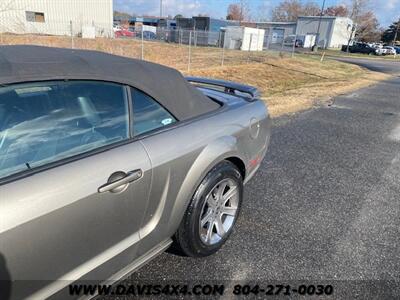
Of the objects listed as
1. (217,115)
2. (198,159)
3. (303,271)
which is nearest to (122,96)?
(198,159)

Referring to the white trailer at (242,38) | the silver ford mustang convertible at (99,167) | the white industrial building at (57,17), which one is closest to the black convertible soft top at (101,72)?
the silver ford mustang convertible at (99,167)

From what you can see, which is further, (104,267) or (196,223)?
(196,223)

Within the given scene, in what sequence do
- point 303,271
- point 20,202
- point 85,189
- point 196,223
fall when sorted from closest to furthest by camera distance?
1. point 20,202
2. point 85,189
3. point 196,223
4. point 303,271

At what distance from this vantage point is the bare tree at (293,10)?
90750 millimetres

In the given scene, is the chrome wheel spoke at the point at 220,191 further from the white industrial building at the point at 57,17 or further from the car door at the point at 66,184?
the white industrial building at the point at 57,17

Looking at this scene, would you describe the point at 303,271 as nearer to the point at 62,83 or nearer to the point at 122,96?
the point at 122,96

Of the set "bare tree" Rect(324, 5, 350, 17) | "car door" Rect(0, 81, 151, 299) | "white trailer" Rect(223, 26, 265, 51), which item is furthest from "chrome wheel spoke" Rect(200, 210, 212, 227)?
"bare tree" Rect(324, 5, 350, 17)

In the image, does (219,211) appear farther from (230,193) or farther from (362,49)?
(362,49)

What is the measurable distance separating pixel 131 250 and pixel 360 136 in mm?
5462

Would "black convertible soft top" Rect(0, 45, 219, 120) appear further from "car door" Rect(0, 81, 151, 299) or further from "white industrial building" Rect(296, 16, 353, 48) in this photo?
"white industrial building" Rect(296, 16, 353, 48)

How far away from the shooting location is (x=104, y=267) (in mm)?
1705

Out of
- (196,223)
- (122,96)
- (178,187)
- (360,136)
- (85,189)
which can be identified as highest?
(122,96)

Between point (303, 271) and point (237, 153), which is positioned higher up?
point (237, 153)

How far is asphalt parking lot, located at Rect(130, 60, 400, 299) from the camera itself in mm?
2428
